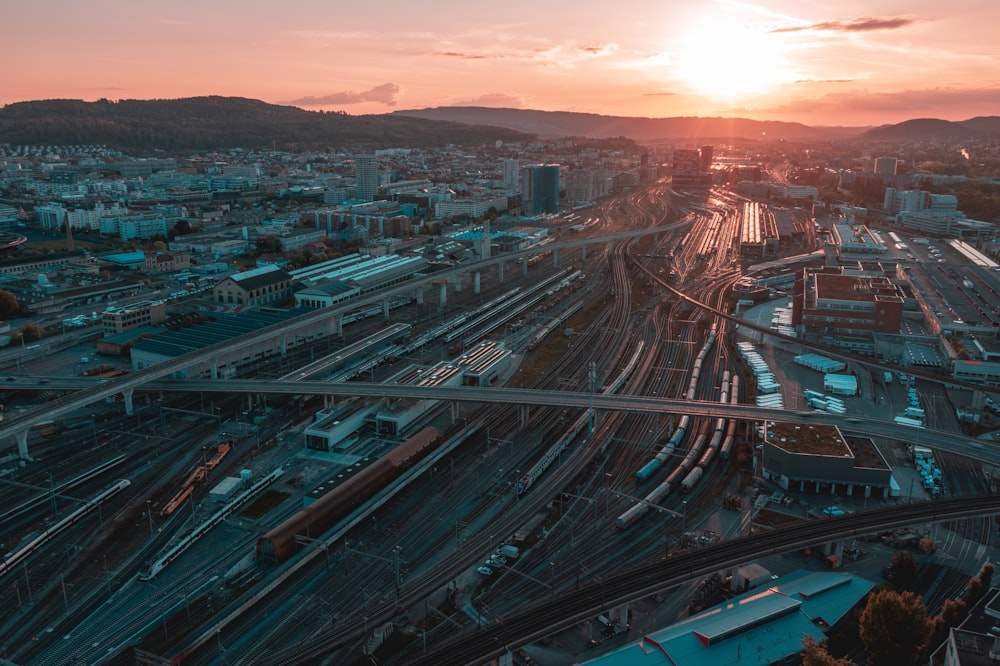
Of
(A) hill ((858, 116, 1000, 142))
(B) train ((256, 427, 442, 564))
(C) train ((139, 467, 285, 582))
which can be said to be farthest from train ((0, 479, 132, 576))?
(A) hill ((858, 116, 1000, 142))

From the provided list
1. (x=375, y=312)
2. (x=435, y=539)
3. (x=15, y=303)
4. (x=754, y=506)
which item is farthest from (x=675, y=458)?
(x=15, y=303)

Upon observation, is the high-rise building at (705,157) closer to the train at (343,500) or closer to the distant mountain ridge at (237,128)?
the distant mountain ridge at (237,128)

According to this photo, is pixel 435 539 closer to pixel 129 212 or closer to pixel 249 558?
pixel 249 558

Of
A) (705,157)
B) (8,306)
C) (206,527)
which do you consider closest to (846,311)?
(206,527)

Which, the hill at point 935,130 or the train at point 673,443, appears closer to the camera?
the train at point 673,443

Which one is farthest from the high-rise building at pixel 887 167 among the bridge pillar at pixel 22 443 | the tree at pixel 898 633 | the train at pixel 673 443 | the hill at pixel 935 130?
the hill at pixel 935 130

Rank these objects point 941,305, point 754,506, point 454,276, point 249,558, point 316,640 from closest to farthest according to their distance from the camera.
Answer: point 316,640
point 249,558
point 754,506
point 941,305
point 454,276

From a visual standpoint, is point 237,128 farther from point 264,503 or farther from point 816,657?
point 816,657
